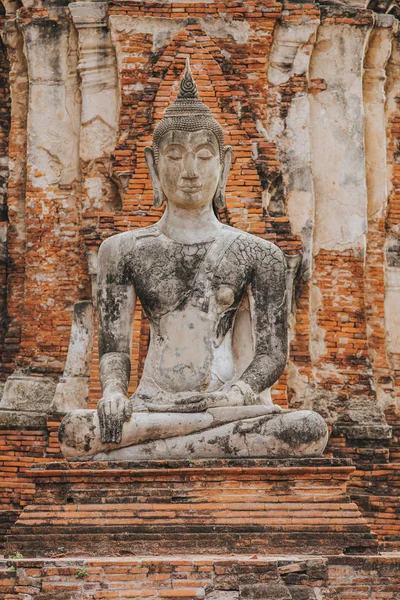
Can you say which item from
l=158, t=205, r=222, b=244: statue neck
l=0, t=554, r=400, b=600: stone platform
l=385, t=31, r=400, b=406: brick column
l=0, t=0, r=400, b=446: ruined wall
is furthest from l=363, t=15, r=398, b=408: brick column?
l=0, t=554, r=400, b=600: stone platform

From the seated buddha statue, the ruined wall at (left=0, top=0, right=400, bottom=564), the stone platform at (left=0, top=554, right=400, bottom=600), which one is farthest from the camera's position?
the ruined wall at (left=0, top=0, right=400, bottom=564)

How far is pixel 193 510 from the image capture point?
9.75 metres

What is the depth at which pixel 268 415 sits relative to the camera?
10391 millimetres

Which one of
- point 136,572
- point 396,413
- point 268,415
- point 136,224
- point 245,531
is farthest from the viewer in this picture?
point 396,413

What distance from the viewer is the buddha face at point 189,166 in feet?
36.4

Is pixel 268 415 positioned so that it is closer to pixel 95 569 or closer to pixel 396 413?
pixel 95 569

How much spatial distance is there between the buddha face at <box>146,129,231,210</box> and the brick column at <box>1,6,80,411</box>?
13.5 feet

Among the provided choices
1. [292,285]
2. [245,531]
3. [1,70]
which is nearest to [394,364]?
[292,285]

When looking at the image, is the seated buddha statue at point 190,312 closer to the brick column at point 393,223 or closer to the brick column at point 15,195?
the brick column at point 15,195

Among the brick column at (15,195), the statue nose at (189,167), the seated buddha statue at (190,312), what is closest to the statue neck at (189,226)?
the seated buddha statue at (190,312)

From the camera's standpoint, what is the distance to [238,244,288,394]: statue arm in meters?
11.0

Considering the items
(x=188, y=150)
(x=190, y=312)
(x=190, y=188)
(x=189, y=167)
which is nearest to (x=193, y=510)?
(x=190, y=312)

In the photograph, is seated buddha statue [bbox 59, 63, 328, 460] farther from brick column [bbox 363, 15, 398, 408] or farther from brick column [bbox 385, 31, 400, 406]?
brick column [bbox 385, 31, 400, 406]

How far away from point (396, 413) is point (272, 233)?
229cm
